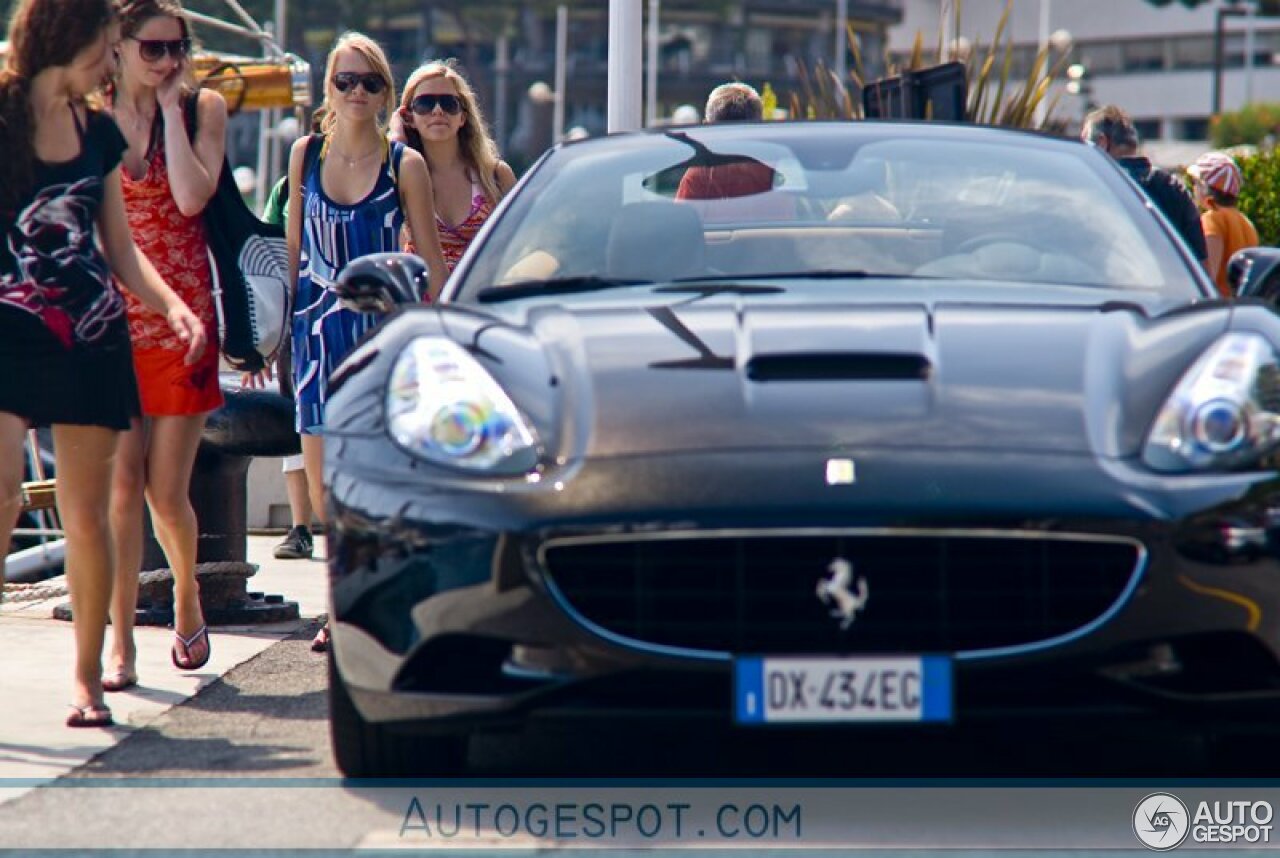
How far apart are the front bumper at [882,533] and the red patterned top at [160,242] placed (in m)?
2.41

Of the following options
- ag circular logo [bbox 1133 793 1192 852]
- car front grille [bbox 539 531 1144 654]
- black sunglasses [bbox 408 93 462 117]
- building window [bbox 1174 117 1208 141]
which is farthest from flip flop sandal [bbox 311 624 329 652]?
building window [bbox 1174 117 1208 141]

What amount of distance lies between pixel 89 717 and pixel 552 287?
1.52m

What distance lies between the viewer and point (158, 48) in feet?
19.7

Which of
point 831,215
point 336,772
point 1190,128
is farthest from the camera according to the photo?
point 1190,128

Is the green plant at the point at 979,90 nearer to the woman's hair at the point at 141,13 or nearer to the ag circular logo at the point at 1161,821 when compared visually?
the woman's hair at the point at 141,13

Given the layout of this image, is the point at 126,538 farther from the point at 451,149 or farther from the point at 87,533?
the point at 451,149

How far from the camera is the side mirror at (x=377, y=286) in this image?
481cm

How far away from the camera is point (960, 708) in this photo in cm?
369

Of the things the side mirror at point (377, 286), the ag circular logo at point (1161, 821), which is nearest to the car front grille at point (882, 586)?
the ag circular logo at point (1161, 821)

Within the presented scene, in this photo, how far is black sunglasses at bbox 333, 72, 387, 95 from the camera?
6617 millimetres

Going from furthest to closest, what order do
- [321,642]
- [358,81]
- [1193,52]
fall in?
[1193,52]
[358,81]
[321,642]

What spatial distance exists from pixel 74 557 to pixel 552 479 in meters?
1.85

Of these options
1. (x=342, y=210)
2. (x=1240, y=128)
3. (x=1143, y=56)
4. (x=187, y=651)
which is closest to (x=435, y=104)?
(x=342, y=210)

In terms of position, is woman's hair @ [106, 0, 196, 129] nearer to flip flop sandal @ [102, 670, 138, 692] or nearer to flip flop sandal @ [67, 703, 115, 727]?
flip flop sandal @ [102, 670, 138, 692]
